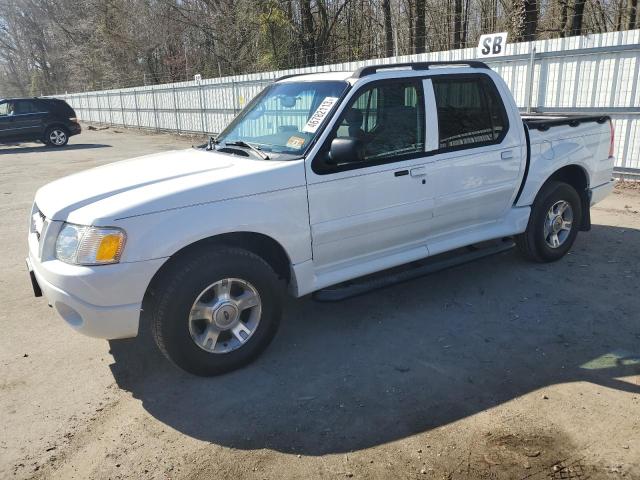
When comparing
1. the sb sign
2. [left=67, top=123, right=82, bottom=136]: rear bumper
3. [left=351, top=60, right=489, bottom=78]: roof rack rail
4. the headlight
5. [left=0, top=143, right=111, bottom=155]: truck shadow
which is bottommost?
[left=0, top=143, right=111, bottom=155]: truck shadow

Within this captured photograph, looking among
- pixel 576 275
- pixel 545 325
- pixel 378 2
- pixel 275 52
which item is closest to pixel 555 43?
pixel 576 275

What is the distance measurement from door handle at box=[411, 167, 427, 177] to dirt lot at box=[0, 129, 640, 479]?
1.19 meters

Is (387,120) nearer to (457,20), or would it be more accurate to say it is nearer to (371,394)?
(371,394)

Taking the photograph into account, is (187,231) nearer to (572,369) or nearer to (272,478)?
(272,478)

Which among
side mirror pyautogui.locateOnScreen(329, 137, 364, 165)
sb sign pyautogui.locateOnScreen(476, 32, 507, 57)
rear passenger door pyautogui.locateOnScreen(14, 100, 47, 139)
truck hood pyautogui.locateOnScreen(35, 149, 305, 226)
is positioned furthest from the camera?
rear passenger door pyautogui.locateOnScreen(14, 100, 47, 139)

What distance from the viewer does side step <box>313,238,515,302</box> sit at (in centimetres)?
406

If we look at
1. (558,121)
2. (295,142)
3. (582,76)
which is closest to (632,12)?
(582,76)

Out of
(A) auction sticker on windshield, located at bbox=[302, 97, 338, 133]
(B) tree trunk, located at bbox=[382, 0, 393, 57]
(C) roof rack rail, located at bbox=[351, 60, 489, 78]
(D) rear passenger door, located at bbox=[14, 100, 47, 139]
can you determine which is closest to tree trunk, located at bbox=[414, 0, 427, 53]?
(B) tree trunk, located at bbox=[382, 0, 393, 57]

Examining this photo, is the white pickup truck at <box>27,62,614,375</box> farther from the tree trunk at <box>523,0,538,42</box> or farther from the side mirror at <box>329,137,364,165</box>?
the tree trunk at <box>523,0,538,42</box>

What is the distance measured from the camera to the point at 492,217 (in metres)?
5.09

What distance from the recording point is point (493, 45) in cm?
1028

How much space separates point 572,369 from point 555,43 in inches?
300

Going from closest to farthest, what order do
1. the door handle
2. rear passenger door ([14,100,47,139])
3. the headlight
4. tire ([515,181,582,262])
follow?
the headlight
the door handle
tire ([515,181,582,262])
rear passenger door ([14,100,47,139])

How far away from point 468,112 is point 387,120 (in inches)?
35.9
